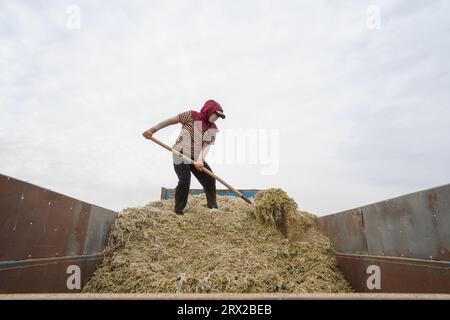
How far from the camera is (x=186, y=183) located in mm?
4102

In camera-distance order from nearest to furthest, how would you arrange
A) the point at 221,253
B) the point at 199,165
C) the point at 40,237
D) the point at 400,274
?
the point at 40,237
the point at 400,274
the point at 221,253
the point at 199,165

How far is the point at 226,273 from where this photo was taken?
2559 millimetres

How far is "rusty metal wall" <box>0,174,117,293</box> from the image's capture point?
1.57 metres

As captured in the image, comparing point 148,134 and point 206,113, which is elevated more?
point 206,113

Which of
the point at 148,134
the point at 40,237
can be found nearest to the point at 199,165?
the point at 148,134

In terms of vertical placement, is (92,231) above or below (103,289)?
above

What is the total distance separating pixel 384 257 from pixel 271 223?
1520 millimetres

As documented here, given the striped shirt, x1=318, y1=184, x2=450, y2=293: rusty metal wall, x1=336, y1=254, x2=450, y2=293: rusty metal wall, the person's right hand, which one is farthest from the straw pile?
the person's right hand

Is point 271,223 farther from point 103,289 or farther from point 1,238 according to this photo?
point 1,238

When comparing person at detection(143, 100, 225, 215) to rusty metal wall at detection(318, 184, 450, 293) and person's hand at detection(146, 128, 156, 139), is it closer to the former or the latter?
person's hand at detection(146, 128, 156, 139)

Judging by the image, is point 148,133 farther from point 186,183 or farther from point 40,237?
point 40,237

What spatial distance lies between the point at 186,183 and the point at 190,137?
744 millimetres

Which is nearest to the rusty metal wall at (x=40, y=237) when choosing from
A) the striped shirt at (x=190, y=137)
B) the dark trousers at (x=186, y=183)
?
the dark trousers at (x=186, y=183)
